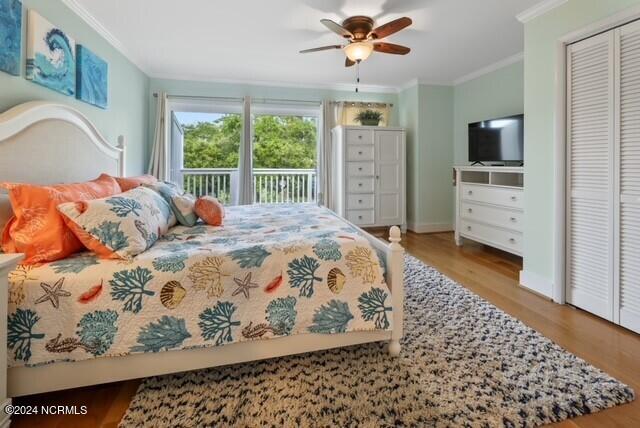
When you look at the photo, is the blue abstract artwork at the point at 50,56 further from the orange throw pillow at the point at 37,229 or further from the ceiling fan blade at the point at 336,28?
the ceiling fan blade at the point at 336,28

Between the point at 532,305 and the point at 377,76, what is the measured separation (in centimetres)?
368

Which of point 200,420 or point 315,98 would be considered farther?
point 315,98

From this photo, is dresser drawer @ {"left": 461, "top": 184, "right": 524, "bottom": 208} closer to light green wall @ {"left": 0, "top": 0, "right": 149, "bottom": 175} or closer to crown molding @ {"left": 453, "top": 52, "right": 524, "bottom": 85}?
crown molding @ {"left": 453, "top": 52, "right": 524, "bottom": 85}

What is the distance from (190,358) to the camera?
1.58m

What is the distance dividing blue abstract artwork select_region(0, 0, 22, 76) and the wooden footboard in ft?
5.81

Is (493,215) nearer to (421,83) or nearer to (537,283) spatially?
(537,283)

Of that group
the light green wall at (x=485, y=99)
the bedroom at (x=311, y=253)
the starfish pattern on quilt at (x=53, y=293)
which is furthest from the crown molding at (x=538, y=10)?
the starfish pattern on quilt at (x=53, y=293)

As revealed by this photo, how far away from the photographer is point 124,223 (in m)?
1.63

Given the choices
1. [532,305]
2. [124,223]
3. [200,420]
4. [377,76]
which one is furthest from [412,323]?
[377,76]

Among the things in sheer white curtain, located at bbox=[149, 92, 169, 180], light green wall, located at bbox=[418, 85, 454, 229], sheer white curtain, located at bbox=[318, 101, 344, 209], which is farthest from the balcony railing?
light green wall, located at bbox=[418, 85, 454, 229]

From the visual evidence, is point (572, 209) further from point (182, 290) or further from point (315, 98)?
point (315, 98)

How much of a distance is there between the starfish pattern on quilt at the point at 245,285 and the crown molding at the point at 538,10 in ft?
9.98

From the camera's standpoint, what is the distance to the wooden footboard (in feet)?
4.71

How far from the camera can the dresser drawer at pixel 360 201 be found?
5.15 m
